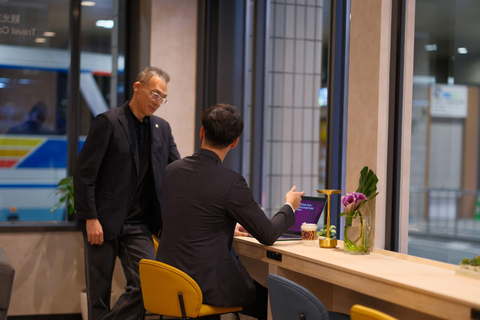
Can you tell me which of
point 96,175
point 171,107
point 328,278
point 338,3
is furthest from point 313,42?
point 328,278

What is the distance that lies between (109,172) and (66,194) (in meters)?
1.48

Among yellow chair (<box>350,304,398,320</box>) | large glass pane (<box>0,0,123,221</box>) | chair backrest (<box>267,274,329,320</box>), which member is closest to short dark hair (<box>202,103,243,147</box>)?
chair backrest (<box>267,274,329,320</box>)

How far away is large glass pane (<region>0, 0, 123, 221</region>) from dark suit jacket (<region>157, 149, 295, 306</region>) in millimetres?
2530

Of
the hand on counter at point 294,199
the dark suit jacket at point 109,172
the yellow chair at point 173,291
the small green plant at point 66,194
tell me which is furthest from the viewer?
the small green plant at point 66,194

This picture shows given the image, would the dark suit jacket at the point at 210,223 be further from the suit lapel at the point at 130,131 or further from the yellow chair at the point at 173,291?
the suit lapel at the point at 130,131

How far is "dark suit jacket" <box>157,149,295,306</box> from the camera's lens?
2.28 m

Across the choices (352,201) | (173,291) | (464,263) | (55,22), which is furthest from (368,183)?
(55,22)

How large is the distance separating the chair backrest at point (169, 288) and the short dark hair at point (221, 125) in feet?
2.07

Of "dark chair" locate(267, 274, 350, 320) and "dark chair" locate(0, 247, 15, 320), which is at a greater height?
"dark chair" locate(267, 274, 350, 320)

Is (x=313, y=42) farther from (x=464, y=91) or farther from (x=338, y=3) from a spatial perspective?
(x=464, y=91)

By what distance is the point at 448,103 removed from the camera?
4.33 metres

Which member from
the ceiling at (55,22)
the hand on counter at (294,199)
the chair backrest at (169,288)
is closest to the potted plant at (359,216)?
the hand on counter at (294,199)

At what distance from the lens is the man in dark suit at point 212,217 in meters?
2.28

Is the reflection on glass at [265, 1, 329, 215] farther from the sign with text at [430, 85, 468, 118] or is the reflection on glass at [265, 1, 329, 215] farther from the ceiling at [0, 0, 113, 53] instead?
the ceiling at [0, 0, 113, 53]
